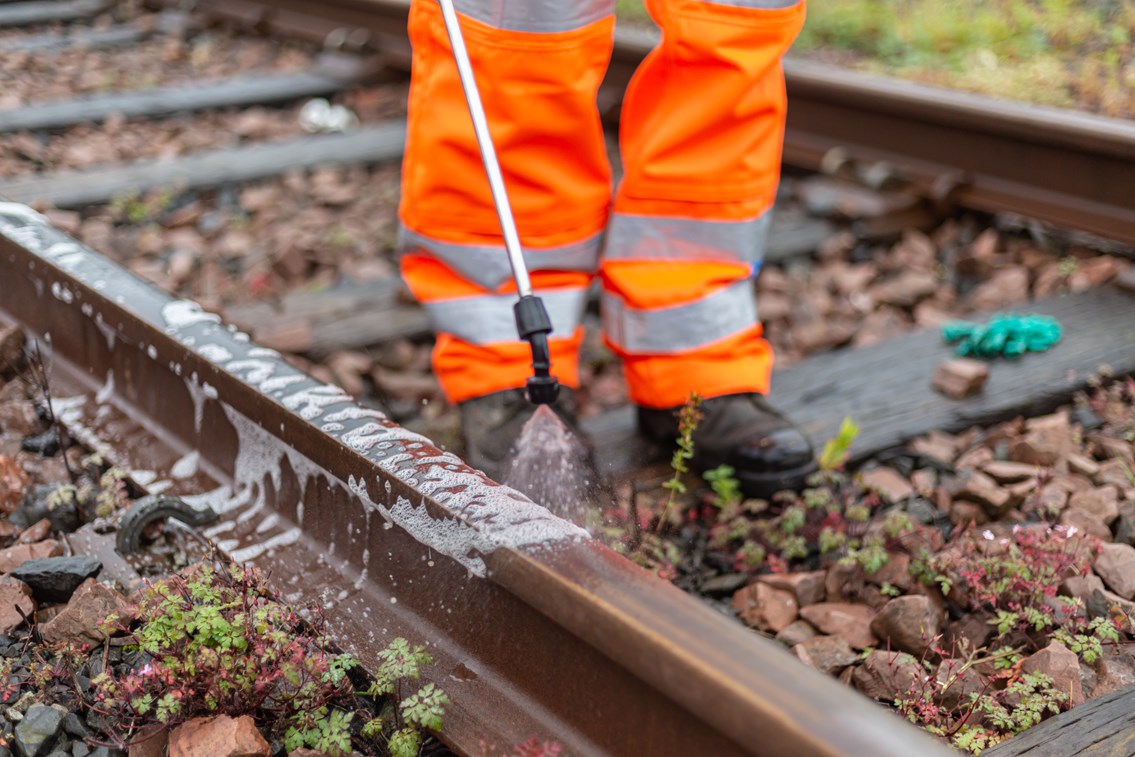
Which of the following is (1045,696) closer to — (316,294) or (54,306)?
(54,306)

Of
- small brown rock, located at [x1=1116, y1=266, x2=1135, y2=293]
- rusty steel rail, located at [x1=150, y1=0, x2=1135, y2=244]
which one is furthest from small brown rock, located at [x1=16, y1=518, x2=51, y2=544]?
rusty steel rail, located at [x1=150, y1=0, x2=1135, y2=244]

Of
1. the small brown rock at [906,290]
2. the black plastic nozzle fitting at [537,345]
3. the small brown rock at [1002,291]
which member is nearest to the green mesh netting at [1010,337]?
the small brown rock at [1002,291]

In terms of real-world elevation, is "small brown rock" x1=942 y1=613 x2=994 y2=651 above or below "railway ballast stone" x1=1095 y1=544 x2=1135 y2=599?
→ below

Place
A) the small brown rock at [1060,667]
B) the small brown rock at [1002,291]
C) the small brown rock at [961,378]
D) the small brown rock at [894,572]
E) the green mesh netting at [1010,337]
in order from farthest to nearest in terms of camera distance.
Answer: the small brown rock at [1002,291]
the green mesh netting at [1010,337]
the small brown rock at [961,378]
the small brown rock at [894,572]
the small brown rock at [1060,667]

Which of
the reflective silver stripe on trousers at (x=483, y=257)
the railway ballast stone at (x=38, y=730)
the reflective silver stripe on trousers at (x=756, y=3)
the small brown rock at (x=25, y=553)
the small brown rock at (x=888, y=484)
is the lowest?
the small brown rock at (x=888, y=484)

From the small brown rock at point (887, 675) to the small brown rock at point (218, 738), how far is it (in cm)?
96

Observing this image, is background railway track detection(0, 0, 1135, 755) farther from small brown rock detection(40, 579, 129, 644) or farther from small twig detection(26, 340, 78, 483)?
small brown rock detection(40, 579, 129, 644)

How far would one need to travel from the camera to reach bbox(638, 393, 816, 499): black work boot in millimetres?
2609

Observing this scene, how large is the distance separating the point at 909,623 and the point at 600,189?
120cm

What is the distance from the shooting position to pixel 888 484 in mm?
2635

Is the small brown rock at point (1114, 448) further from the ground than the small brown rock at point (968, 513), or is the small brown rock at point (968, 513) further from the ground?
the small brown rock at point (1114, 448)

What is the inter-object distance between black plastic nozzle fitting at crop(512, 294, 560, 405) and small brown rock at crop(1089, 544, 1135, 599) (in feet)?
3.41

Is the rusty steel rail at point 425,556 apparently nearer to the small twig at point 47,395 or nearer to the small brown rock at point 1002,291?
the small twig at point 47,395

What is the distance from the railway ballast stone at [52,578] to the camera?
2.02m
